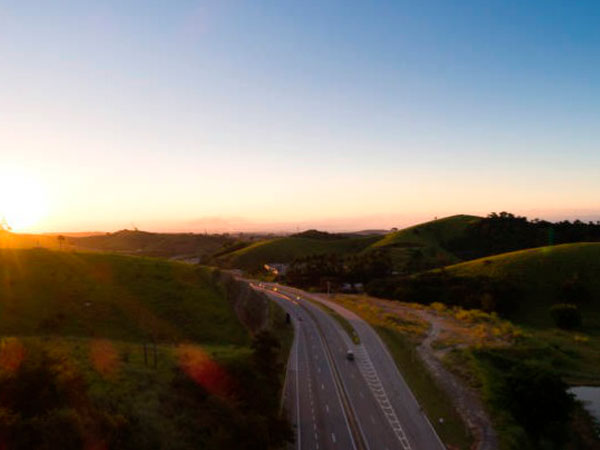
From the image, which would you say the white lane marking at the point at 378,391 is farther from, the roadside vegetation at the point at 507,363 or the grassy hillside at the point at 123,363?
the grassy hillside at the point at 123,363

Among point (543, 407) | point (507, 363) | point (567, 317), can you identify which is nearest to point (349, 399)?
point (543, 407)

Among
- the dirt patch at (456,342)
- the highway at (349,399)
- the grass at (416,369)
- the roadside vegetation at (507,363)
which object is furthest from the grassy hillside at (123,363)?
the roadside vegetation at (507,363)

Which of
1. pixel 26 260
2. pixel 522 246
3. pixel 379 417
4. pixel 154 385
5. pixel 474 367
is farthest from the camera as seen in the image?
pixel 522 246

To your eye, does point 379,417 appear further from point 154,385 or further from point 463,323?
point 463,323

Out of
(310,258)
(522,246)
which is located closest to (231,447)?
(310,258)

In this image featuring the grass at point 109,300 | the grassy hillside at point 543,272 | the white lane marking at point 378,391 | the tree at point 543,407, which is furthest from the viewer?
the grassy hillside at point 543,272

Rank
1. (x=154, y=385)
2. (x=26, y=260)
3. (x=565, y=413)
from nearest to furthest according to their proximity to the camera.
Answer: (x=154, y=385), (x=565, y=413), (x=26, y=260)

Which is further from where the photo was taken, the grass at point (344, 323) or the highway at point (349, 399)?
the grass at point (344, 323)
